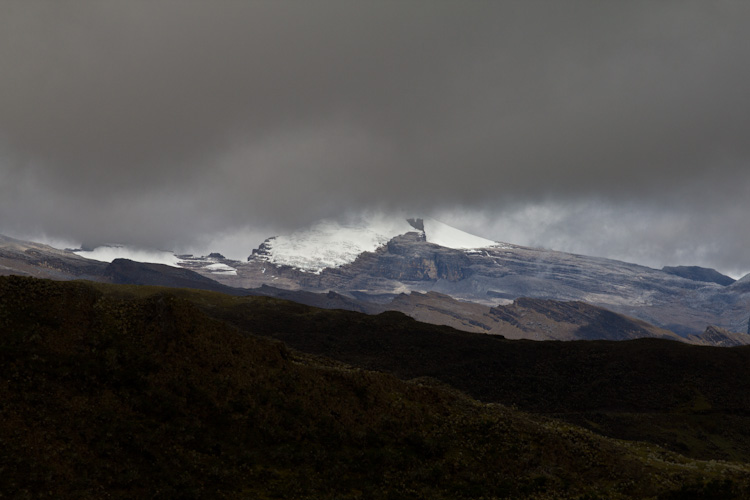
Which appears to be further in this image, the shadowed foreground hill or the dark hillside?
the dark hillside

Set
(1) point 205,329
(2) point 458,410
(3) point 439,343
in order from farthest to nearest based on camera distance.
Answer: (3) point 439,343 → (2) point 458,410 → (1) point 205,329

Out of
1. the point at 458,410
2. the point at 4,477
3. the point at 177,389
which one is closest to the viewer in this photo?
the point at 4,477

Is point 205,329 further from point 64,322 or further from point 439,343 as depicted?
point 439,343

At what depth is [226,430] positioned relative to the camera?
37281mm

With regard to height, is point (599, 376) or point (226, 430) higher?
point (599, 376)

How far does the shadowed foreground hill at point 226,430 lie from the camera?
103 ft

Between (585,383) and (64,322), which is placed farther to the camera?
(585,383)

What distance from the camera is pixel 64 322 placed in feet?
134

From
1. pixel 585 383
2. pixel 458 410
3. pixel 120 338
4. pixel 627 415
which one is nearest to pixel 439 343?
pixel 585 383

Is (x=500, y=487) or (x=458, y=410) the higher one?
(x=458, y=410)

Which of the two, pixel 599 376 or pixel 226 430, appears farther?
pixel 599 376

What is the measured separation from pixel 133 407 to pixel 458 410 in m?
26.6

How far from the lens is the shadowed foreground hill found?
31.4 meters

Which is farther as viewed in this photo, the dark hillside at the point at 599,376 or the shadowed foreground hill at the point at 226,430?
the dark hillside at the point at 599,376
